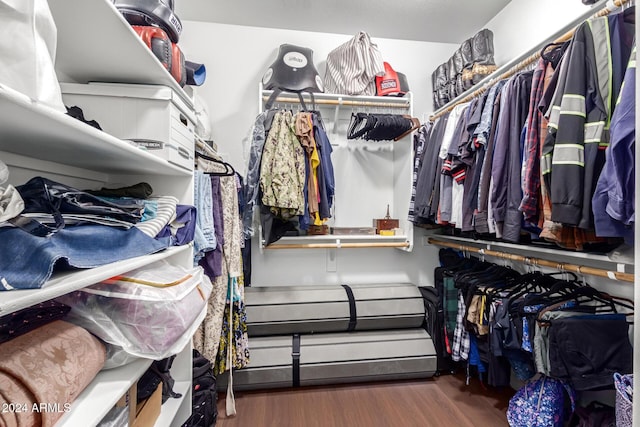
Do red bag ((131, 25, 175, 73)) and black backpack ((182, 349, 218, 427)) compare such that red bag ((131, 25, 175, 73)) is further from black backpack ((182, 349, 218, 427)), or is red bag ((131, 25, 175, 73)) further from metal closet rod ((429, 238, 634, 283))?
metal closet rod ((429, 238, 634, 283))

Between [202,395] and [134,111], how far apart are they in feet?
4.17

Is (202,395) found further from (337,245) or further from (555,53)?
(555,53)

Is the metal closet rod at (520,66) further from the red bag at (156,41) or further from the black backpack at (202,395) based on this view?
the black backpack at (202,395)

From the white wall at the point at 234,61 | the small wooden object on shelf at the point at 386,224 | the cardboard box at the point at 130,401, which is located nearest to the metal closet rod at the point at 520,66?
the small wooden object on shelf at the point at 386,224

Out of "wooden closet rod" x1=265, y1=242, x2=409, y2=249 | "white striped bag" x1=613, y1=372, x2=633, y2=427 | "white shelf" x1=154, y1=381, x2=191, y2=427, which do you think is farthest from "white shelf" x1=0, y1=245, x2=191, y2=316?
"white striped bag" x1=613, y1=372, x2=633, y2=427

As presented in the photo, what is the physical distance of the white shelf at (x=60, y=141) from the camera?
19.5 inches

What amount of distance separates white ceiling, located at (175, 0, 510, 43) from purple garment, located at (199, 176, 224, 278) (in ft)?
4.61

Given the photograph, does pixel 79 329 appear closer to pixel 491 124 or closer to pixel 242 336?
pixel 242 336

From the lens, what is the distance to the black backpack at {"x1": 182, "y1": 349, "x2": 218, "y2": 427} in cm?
133

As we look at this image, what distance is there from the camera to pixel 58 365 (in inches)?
24.7

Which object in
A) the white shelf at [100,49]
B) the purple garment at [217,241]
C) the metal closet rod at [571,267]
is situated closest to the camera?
the white shelf at [100,49]

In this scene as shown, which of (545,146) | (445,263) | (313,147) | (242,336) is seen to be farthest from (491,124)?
(242,336)

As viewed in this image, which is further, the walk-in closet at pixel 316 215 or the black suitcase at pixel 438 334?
the black suitcase at pixel 438 334

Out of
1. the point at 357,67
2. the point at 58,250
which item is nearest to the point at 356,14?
the point at 357,67
